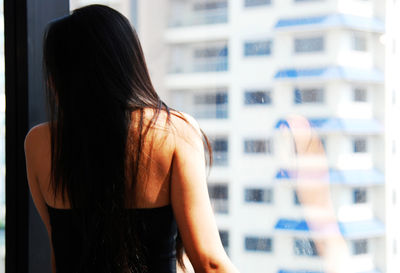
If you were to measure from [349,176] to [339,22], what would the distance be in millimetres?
360

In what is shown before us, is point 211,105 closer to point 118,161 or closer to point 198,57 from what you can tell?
point 198,57

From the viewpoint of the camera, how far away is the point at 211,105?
1.39 metres

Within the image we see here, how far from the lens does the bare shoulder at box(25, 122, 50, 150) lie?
115 cm

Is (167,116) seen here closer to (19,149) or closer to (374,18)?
(374,18)

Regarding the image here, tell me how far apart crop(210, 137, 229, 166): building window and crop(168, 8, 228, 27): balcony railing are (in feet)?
1.06

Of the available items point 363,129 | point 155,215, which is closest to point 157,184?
point 155,215

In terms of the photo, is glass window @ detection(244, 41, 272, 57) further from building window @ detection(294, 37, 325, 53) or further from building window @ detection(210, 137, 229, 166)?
building window @ detection(210, 137, 229, 166)

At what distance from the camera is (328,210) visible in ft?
3.95

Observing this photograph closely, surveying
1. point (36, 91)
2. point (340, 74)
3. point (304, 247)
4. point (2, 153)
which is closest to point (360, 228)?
point (304, 247)

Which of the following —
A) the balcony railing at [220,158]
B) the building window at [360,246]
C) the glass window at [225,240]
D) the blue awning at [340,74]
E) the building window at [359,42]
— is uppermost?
the building window at [359,42]

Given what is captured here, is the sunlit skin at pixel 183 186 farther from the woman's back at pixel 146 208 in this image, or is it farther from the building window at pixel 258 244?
the building window at pixel 258 244

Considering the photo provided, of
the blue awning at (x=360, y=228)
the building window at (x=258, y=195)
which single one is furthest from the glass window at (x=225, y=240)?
the blue awning at (x=360, y=228)

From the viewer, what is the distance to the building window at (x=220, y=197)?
1365 mm

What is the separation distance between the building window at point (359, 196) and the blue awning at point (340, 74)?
26 cm
